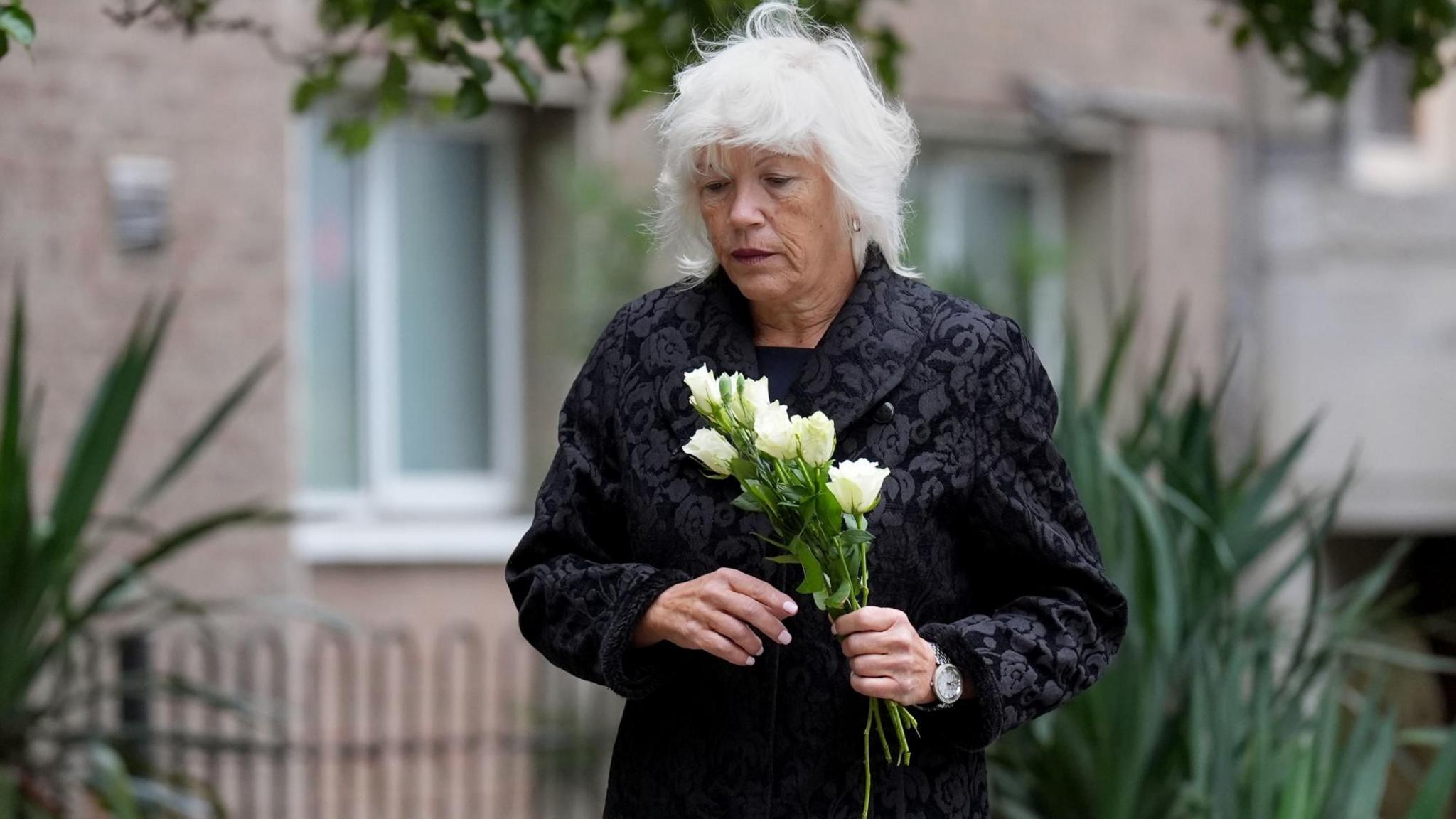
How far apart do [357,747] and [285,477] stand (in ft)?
4.19

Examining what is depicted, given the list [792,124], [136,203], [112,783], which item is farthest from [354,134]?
[136,203]

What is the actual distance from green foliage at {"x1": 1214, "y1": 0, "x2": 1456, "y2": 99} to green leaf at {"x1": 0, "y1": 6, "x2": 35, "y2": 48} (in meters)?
2.71

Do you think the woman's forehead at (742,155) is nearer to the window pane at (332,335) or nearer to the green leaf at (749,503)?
the green leaf at (749,503)

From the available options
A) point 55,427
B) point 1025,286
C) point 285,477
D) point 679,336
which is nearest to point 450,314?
point 285,477

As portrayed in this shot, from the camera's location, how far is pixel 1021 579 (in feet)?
7.75

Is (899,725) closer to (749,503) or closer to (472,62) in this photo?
(749,503)

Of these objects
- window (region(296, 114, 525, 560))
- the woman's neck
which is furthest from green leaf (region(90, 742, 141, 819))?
window (region(296, 114, 525, 560))

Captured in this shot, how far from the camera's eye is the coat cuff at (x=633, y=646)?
221cm

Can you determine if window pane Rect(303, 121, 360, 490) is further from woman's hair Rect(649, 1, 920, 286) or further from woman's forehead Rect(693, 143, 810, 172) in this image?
woman's forehead Rect(693, 143, 810, 172)

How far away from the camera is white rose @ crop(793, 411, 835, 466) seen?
206 cm

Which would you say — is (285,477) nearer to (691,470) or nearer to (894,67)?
(894,67)

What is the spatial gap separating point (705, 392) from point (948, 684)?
1.39 feet

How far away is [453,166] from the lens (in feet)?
28.3

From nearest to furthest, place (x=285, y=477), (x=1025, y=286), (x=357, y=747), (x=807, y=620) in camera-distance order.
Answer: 1. (x=807, y=620)
2. (x=1025, y=286)
3. (x=357, y=747)
4. (x=285, y=477)
